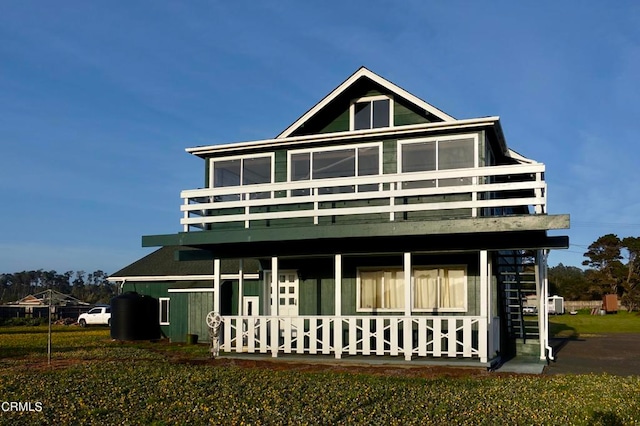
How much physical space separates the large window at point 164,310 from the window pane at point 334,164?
11605mm

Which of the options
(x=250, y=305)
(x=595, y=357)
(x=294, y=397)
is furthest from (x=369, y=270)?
(x=294, y=397)

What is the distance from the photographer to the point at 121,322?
26.7m

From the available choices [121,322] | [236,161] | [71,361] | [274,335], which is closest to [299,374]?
[274,335]

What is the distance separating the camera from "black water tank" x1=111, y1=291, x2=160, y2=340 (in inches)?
1049

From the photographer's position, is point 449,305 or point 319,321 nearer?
point 449,305

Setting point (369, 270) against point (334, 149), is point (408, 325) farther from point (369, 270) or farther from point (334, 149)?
point (334, 149)

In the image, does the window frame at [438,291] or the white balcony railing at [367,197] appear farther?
the window frame at [438,291]

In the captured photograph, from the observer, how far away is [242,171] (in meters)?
20.4

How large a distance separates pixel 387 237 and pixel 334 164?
3.36 metres

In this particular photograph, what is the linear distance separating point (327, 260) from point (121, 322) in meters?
10.9

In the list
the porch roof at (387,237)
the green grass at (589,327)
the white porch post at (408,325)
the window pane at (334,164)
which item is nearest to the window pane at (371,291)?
the porch roof at (387,237)

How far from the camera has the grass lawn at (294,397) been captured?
948cm

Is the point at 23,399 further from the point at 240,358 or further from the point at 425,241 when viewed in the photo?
the point at 425,241

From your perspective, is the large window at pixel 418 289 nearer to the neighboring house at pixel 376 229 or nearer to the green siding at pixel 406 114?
the neighboring house at pixel 376 229
